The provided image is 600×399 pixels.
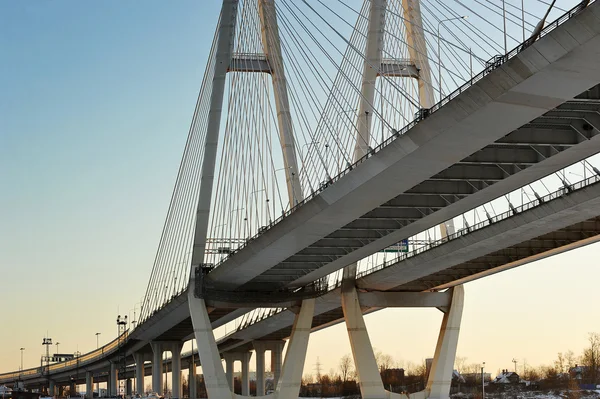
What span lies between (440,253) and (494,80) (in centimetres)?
2552

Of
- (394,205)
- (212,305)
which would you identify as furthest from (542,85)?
(212,305)

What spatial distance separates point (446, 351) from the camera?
60.7 metres

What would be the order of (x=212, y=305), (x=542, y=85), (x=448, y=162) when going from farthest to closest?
(x=212, y=305)
(x=448, y=162)
(x=542, y=85)

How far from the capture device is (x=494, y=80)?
1027 inches

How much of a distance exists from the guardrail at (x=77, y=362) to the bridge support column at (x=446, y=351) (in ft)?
179

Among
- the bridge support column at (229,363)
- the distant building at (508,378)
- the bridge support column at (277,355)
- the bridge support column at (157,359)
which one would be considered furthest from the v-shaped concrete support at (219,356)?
the distant building at (508,378)

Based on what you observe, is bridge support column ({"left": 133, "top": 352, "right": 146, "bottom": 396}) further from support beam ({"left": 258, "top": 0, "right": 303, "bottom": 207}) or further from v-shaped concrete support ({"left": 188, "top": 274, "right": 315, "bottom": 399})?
support beam ({"left": 258, "top": 0, "right": 303, "bottom": 207})

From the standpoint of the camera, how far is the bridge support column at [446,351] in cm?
6012

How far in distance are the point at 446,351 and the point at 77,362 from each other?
105 meters

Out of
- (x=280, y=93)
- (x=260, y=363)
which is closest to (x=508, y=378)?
(x=260, y=363)

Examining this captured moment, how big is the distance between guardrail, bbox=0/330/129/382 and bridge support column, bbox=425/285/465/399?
54.5m

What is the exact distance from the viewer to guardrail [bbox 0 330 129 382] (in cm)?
12449

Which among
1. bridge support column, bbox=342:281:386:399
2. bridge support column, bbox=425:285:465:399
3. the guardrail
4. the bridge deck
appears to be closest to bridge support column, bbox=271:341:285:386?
the guardrail

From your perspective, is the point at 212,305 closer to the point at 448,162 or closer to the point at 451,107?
the point at 448,162
